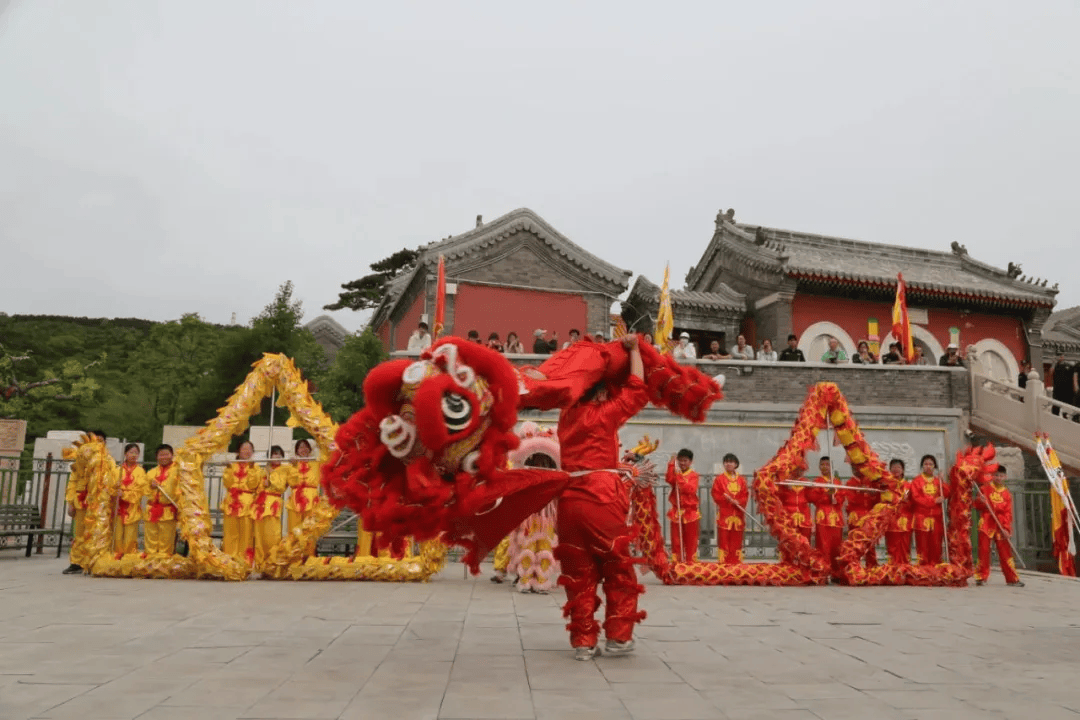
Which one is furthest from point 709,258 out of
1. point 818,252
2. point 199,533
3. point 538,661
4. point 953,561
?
point 538,661

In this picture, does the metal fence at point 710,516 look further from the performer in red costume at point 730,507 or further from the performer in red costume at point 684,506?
the performer in red costume at point 730,507

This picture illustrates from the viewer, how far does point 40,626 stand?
5.50 m

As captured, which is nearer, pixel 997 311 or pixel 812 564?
pixel 812 564

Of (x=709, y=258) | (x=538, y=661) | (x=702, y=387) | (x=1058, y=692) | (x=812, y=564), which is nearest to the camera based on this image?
(x=1058, y=692)

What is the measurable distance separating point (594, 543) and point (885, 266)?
20.0 m

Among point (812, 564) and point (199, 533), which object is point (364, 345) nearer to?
point (199, 533)

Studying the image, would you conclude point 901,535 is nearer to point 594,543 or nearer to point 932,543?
point 932,543

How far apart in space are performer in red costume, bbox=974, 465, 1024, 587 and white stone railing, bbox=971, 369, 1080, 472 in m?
4.74

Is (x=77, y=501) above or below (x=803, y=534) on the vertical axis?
above

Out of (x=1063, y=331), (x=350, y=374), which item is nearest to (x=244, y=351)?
(x=350, y=374)

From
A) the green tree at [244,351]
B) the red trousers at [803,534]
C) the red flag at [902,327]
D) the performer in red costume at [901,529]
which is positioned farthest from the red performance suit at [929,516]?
the green tree at [244,351]

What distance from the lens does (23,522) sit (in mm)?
11102

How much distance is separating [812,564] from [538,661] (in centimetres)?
568

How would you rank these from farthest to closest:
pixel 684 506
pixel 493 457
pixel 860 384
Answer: pixel 860 384 → pixel 684 506 → pixel 493 457
